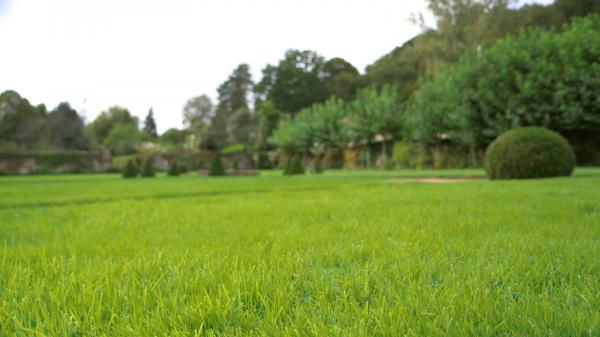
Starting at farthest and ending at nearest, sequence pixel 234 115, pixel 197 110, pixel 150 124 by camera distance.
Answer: pixel 150 124 → pixel 197 110 → pixel 234 115

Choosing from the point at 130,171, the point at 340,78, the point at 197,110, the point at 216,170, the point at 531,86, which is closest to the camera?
the point at 531,86

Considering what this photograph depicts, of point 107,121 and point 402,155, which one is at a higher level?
point 107,121

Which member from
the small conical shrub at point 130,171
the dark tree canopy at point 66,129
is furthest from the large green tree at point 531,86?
the dark tree canopy at point 66,129

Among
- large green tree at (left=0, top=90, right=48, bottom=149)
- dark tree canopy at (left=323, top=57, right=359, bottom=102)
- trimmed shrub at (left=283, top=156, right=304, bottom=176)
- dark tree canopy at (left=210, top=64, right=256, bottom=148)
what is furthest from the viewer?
dark tree canopy at (left=210, top=64, right=256, bottom=148)

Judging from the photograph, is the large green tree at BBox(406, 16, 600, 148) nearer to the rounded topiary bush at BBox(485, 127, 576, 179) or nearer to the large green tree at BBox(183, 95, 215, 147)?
the rounded topiary bush at BBox(485, 127, 576, 179)

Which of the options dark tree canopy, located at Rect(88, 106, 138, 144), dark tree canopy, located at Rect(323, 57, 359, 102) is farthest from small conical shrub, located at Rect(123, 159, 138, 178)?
dark tree canopy, located at Rect(88, 106, 138, 144)

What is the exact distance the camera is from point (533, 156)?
10281mm

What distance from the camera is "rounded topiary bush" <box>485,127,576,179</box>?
10305 millimetres

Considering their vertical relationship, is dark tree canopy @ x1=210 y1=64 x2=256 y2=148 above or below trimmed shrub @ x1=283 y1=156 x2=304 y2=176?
above

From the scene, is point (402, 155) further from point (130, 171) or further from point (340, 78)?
point (340, 78)

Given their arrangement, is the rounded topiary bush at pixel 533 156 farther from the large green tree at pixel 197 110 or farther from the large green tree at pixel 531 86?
the large green tree at pixel 197 110

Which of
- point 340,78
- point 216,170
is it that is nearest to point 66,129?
point 216,170

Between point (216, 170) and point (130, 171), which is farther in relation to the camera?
point (216, 170)

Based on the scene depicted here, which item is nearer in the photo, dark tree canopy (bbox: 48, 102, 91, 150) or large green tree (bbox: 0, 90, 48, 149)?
large green tree (bbox: 0, 90, 48, 149)
